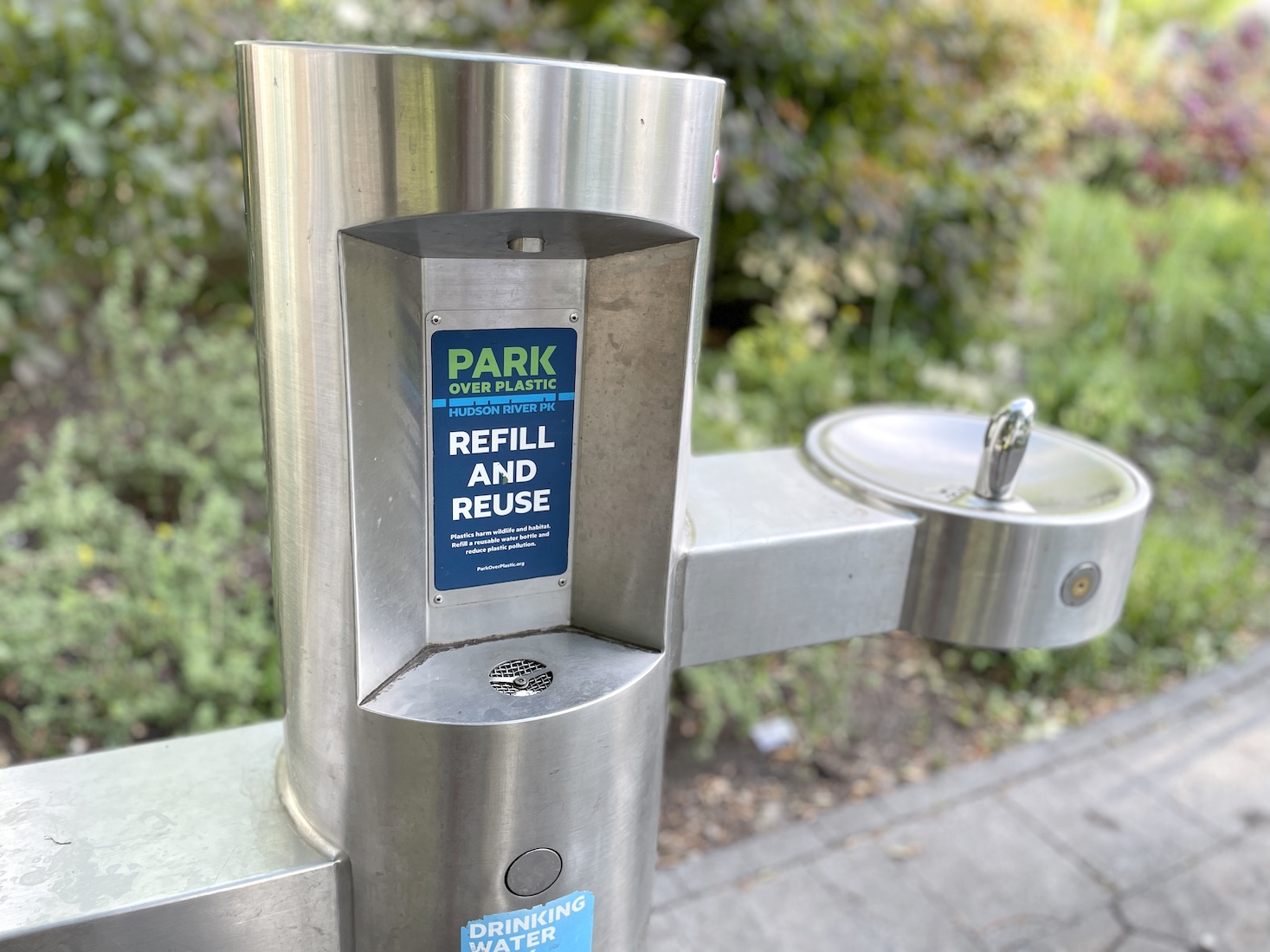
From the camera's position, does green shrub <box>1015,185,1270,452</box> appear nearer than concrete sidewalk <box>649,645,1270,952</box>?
No

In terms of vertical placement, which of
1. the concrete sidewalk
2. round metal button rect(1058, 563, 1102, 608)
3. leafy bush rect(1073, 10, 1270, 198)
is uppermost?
leafy bush rect(1073, 10, 1270, 198)

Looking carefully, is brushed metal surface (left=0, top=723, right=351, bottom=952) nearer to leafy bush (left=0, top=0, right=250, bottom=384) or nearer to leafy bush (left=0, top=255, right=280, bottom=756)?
leafy bush (left=0, top=255, right=280, bottom=756)

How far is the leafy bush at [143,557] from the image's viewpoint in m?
2.35

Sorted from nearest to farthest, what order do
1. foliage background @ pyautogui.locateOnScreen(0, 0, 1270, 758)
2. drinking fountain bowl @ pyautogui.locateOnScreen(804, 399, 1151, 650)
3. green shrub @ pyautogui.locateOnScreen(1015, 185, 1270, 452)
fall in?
drinking fountain bowl @ pyautogui.locateOnScreen(804, 399, 1151, 650) → foliage background @ pyautogui.locateOnScreen(0, 0, 1270, 758) → green shrub @ pyautogui.locateOnScreen(1015, 185, 1270, 452)

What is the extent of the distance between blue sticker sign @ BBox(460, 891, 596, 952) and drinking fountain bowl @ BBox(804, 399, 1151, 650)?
0.59m

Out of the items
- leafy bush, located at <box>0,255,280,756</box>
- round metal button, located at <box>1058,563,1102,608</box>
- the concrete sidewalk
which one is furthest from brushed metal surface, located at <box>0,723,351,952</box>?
the concrete sidewalk

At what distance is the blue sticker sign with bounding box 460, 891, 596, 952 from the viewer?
3.38 ft

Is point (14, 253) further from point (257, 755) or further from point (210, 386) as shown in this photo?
point (257, 755)

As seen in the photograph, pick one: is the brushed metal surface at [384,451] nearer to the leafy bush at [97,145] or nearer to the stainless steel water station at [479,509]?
the stainless steel water station at [479,509]

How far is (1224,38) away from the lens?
1279cm

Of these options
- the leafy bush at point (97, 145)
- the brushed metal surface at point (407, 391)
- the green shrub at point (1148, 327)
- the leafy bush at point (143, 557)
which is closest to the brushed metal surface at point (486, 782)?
the brushed metal surface at point (407, 391)

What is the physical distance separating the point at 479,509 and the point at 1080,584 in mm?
857

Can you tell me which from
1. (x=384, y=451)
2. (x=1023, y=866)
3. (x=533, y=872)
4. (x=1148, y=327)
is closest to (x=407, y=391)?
(x=384, y=451)

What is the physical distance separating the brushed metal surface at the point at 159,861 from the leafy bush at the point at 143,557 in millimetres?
1271
